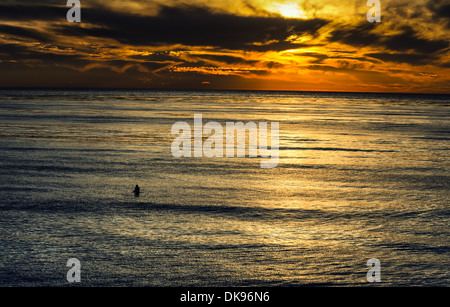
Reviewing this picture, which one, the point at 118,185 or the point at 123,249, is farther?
the point at 118,185

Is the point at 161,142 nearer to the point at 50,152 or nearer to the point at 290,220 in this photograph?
the point at 50,152

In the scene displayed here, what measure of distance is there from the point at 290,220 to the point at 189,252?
14.7 ft

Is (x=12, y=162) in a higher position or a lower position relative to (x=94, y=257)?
higher

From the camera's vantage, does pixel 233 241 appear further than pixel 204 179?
No

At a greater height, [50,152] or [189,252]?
[50,152]

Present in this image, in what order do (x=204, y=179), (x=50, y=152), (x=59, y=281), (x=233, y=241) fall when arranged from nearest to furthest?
(x=59, y=281) → (x=233, y=241) → (x=204, y=179) → (x=50, y=152)

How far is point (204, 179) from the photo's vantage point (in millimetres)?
22578

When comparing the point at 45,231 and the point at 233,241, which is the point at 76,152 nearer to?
the point at 45,231

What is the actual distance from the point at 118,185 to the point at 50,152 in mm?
12293

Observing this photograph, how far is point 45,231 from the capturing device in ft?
46.3
